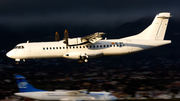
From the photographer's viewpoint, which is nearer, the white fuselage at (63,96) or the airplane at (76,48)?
the airplane at (76,48)

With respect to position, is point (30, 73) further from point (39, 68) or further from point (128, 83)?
point (128, 83)

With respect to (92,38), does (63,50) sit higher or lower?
lower

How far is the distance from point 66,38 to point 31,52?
19.3 feet

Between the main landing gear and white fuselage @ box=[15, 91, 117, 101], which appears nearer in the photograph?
the main landing gear

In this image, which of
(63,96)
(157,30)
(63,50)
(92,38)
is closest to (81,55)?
(63,50)

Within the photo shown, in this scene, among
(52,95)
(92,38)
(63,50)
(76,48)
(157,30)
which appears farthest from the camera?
(52,95)

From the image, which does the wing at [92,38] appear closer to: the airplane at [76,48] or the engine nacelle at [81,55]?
the airplane at [76,48]

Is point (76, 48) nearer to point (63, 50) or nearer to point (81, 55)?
point (81, 55)

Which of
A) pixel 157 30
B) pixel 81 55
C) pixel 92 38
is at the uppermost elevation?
pixel 157 30

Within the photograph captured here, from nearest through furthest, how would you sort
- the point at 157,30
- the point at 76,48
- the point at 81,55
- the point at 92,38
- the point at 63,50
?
the point at 92,38, the point at 81,55, the point at 63,50, the point at 76,48, the point at 157,30

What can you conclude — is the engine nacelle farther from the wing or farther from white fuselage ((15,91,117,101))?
white fuselage ((15,91,117,101))

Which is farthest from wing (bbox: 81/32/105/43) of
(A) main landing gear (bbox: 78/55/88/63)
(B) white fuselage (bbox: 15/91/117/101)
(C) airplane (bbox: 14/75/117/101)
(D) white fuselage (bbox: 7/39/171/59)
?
(B) white fuselage (bbox: 15/91/117/101)

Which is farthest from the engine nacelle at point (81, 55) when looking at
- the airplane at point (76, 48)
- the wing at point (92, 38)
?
the wing at point (92, 38)

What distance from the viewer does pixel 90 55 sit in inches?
1444
